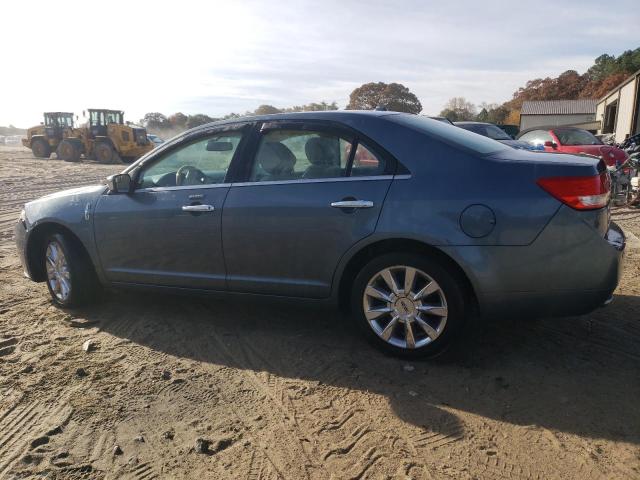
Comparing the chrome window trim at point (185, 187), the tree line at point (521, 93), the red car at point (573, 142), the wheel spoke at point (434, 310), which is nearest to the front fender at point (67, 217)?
the chrome window trim at point (185, 187)

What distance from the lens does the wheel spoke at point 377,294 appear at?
346cm

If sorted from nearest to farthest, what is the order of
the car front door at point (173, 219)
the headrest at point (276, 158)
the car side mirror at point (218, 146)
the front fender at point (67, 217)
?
the headrest at point (276, 158), the car front door at point (173, 219), the car side mirror at point (218, 146), the front fender at point (67, 217)

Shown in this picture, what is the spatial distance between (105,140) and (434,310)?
87.6 feet

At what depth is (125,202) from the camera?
4.39 m

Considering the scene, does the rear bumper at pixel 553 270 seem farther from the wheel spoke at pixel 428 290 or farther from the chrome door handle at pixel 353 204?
the chrome door handle at pixel 353 204

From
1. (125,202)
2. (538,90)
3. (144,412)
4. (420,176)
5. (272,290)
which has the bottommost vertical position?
(144,412)

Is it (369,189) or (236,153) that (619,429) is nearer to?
(369,189)

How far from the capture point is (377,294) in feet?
11.4

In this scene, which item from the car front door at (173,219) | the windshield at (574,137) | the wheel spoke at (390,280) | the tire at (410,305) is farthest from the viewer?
the windshield at (574,137)

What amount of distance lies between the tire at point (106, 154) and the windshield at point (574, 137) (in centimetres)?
2086

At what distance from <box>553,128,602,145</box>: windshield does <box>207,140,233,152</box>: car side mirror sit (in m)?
10.8

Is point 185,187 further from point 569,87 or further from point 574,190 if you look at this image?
point 569,87

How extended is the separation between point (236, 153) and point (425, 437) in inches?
94.9

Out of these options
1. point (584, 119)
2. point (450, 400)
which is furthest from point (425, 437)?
point (584, 119)
